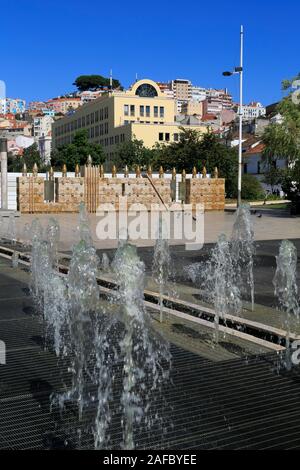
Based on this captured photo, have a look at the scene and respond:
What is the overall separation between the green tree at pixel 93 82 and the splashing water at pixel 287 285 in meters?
143

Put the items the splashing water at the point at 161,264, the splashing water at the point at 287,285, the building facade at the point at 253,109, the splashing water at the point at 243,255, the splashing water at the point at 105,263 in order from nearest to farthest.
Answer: the splashing water at the point at 287,285, the splashing water at the point at 243,255, the splashing water at the point at 161,264, the splashing water at the point at 105,263, the building facade at the point at 253,109

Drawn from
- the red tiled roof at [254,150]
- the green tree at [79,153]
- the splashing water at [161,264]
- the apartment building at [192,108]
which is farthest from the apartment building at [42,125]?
the splashing water at [161,264]

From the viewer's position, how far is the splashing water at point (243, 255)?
947cm

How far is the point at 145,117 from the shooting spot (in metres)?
86.6

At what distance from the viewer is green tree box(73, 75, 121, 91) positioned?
146 metres

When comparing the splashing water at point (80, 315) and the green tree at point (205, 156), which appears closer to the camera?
the splashing water at point (80, 315)

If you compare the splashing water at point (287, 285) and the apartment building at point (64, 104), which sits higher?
the apartment building at point (64, 104)

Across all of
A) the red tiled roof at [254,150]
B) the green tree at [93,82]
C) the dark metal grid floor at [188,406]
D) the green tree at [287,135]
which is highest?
the green tree at [93,82]

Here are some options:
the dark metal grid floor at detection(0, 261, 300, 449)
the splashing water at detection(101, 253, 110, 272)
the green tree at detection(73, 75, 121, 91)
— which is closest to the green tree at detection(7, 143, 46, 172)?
the green tree at detection(73, 75, 121, 91)

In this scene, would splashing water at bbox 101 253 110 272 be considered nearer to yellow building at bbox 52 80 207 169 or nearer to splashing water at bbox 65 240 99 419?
splashing water at bbox 65 240 99 419

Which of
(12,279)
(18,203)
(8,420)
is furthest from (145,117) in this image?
(8,420)

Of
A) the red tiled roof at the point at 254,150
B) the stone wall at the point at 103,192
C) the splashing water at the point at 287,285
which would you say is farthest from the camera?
the red tiled roof at the point at 254,150

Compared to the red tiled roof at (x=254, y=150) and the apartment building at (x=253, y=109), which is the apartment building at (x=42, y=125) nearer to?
the apartment building at (x=253, y=109)
